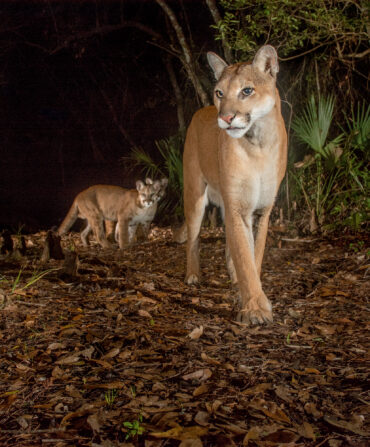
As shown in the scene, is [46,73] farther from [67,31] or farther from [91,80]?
[67,31]

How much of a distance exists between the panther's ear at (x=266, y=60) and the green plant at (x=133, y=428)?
2508mm

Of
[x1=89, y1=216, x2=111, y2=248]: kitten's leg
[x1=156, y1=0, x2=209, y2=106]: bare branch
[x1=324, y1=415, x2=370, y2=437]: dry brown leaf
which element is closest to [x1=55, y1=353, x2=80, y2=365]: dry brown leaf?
[x1=324, y1=415, x2=370, y2=437]: dry brown leaf

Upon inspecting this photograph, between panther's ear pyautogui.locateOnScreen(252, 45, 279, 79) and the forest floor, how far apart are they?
5.76ft

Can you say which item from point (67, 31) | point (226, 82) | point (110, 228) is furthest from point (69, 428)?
point (67, 31)

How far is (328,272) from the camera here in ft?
15.2

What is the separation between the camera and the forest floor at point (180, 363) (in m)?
1.95

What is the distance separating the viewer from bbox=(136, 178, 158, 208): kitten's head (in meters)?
7.50

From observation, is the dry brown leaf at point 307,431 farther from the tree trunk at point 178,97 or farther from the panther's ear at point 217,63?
the tree trunk at point 178,97

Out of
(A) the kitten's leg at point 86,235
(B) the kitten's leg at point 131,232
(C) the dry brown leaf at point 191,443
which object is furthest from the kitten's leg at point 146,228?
(C) the dry brown leaf at point 191,443

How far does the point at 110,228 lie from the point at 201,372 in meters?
6.17

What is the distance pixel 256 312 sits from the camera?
3.27 m

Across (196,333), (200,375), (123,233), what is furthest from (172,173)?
(200,375)

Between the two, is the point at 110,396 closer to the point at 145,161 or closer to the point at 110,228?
the point at 110,228

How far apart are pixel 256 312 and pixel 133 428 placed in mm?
1508
